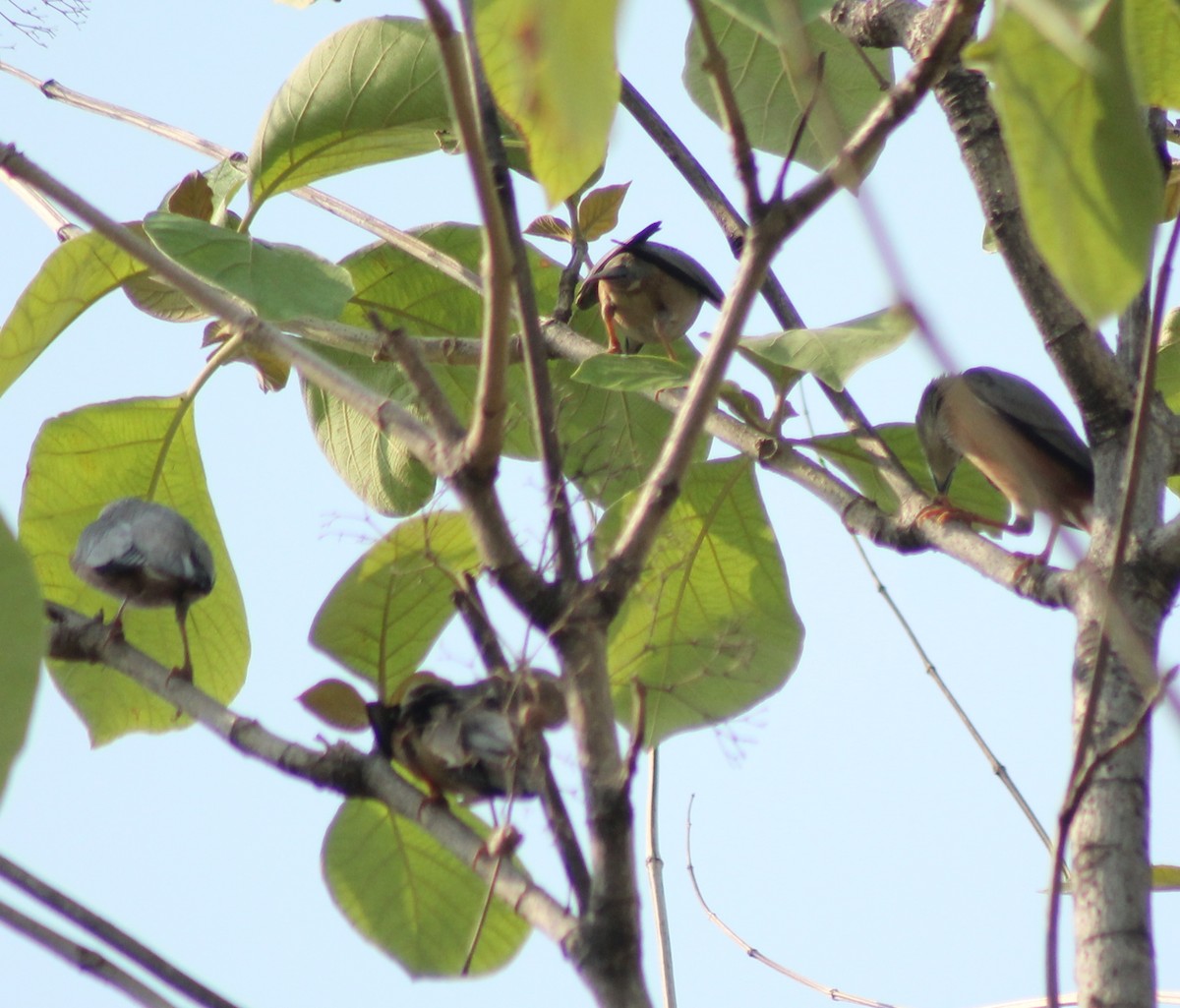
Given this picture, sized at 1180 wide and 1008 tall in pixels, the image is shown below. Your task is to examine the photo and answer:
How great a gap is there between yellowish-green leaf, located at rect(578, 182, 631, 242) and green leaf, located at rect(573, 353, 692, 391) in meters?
0.82

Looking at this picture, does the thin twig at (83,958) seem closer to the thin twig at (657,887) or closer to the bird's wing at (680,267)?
the thin twig at (657,887)

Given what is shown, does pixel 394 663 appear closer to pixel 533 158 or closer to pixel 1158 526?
pixel 1158 526

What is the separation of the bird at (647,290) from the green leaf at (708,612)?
5.38 feet

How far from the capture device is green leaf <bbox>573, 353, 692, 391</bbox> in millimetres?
1660

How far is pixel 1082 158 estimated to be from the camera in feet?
1.97

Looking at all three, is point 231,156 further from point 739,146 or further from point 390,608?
point 739,146

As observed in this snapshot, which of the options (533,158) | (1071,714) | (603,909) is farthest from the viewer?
(1071,714)

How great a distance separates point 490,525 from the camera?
3.52ft

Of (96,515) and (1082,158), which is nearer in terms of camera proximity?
(1082,158)

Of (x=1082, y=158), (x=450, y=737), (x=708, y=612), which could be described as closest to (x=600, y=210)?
(x=708, y=612)

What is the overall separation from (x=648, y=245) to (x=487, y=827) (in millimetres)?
2547

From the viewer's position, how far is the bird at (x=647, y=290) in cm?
389

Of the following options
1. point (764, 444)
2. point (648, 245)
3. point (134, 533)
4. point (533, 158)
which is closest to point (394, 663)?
point (134, 533)

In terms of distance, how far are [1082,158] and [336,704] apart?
1.30 m
